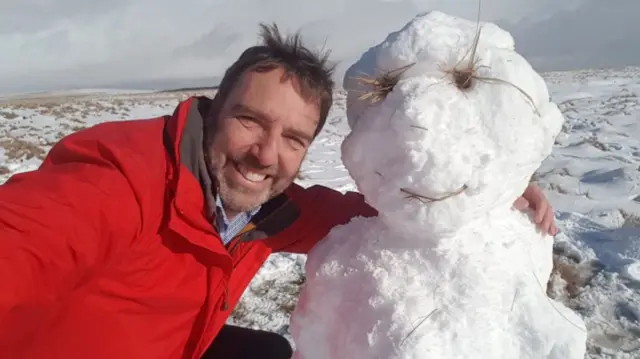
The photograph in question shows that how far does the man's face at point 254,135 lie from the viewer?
5.35 ft

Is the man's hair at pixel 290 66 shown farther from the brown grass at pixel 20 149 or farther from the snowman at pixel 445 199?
the brown grass at pixel 20 149

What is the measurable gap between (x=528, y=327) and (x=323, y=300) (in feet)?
1.64

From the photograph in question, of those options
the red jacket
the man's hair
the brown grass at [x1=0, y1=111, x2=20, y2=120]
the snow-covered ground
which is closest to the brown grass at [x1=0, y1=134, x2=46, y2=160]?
the snow-covered ground

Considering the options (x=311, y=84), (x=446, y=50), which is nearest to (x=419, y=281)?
(x=446, y=50)

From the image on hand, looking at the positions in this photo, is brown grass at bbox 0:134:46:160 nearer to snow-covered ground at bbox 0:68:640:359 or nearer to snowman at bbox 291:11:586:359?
snow-covered ground at bbox 0:68:640:359

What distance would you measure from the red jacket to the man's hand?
0.49 meters

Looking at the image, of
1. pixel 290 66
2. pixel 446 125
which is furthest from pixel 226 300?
pixel 446 125

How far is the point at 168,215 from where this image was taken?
138cm

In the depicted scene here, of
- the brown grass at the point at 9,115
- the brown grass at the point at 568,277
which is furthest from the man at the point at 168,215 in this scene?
the brown grass at the point at 9,115

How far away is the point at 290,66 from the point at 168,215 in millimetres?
682

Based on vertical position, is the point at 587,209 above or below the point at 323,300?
below

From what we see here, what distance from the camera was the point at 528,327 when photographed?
1.16 metres

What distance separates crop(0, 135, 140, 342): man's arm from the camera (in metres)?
1.01

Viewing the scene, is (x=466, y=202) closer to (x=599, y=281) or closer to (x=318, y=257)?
(x=318, y=257)
